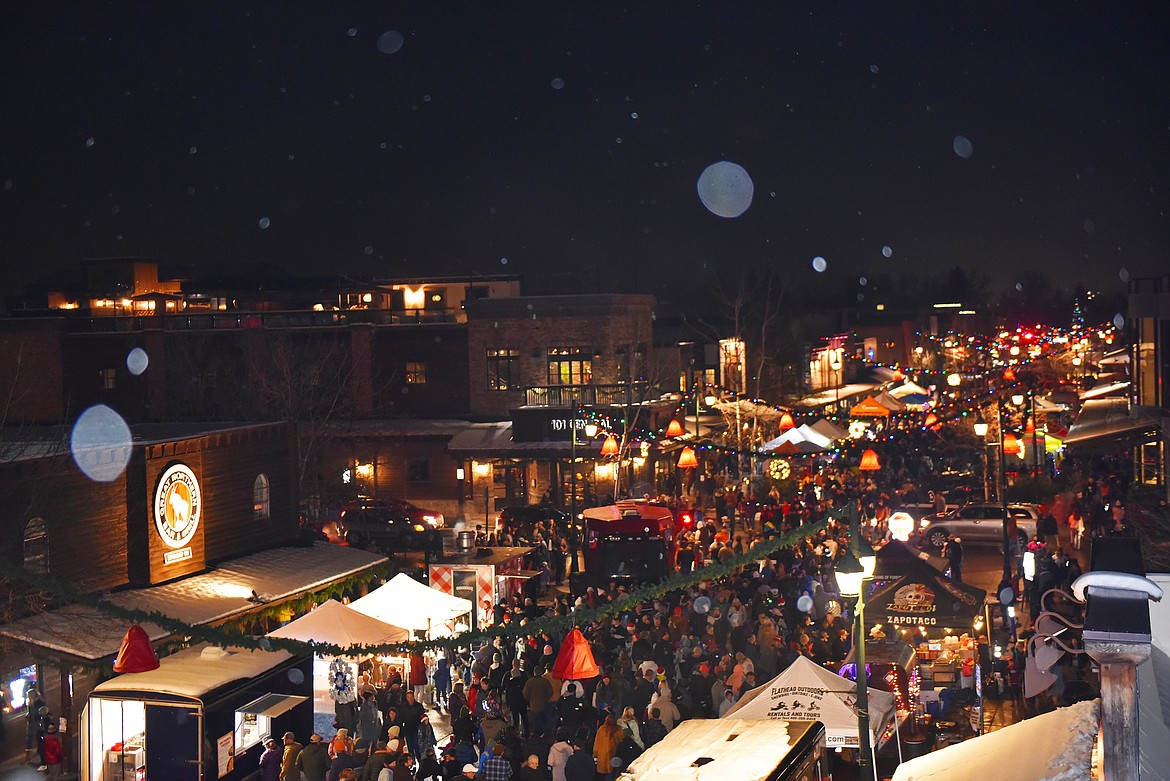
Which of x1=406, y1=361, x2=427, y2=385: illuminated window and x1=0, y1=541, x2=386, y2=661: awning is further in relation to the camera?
x1=406, y1=361, x2=427, y2=385: illuminated window

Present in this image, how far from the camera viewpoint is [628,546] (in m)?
23.4

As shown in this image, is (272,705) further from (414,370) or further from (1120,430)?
(414,370)

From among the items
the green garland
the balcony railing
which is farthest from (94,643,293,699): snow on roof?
the balcony railing

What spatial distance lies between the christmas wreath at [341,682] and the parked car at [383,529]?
542 inches

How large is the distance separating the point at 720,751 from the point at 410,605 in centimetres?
839

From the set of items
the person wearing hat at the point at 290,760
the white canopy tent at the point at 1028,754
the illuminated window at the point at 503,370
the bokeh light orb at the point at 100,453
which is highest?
the illuminated window at the point at 503,370

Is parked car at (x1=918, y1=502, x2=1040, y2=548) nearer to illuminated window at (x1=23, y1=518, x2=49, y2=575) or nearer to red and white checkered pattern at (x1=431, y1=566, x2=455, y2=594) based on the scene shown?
red and white checkered pattern at (x1=431, y1=566, x2=455, y2=594)

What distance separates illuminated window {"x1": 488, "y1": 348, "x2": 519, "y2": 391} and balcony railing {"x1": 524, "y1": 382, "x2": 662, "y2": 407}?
2596mm

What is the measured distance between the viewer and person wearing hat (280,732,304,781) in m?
13.0

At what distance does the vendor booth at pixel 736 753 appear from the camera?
31.0 feet

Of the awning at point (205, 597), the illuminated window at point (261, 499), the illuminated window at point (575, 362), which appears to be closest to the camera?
the awning at point (205, 597)

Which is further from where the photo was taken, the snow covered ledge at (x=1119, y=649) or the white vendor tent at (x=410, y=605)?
the white vendor tent at (x=410, y=605)

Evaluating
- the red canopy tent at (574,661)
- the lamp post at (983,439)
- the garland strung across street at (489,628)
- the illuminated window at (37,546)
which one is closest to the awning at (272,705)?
the garland strung across street at (489,628)

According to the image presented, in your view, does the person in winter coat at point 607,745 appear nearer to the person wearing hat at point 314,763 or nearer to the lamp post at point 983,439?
the person wearing hat at point 314,763
